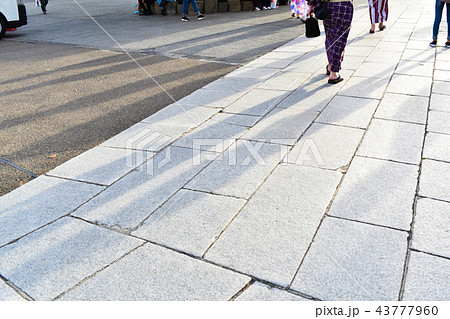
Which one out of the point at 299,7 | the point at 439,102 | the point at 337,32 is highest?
the point at 299,7

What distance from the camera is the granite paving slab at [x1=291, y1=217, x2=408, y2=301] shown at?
1.96 m

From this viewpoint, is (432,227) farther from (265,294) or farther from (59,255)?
(59,255)

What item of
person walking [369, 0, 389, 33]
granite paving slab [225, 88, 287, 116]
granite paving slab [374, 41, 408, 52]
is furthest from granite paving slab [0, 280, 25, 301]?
person walking [369, 0, 389, 33]

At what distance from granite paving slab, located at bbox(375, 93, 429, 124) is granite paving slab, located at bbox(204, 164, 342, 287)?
4.82ft

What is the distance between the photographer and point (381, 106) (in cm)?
433

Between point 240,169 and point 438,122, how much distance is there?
221cm

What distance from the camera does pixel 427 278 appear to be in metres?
2.01

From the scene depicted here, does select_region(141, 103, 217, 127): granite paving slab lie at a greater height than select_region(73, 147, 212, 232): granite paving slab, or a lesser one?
greater

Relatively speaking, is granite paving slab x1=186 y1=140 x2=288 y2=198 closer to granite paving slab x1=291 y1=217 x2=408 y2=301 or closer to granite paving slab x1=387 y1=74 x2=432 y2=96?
granite paving slab x1=291 y1=217 x2=408 y2=301

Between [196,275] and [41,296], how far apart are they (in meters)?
0.84

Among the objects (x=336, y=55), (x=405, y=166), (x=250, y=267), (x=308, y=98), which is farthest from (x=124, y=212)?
(x=336, y=55)

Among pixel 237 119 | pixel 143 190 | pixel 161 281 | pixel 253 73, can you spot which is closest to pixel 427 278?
pixel 161 281
